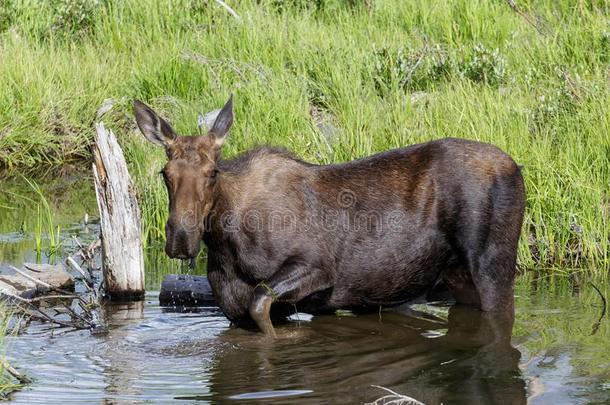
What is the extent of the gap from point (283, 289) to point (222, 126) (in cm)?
117

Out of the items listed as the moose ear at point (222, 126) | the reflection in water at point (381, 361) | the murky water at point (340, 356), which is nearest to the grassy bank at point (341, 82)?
the murky water at point (340, 356)

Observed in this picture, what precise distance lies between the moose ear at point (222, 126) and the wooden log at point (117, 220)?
1375mm

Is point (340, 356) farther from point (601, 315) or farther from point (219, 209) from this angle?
point (601, 315)

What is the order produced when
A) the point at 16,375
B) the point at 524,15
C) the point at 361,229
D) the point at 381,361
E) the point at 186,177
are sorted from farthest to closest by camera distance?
the point at 524,15, the point at 361,229, the point at 381,361, the point at 186,177, the point at 16,375

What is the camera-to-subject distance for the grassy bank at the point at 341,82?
380 inches

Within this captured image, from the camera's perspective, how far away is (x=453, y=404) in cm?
636

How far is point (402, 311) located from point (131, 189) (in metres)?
2.27

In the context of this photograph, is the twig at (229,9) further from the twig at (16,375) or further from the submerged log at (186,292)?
the twig at (16,375)

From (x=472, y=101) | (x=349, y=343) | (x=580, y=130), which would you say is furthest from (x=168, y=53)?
(x=349, y=343)

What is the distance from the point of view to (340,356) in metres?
7.39

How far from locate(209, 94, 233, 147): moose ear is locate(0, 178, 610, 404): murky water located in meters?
1.41

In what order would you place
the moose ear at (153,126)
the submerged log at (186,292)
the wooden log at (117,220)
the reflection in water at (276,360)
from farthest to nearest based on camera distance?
the submerged log at (186,292), the wooden log at (117,220), the moose ear at (153,126), the reflection in water at (276,360)

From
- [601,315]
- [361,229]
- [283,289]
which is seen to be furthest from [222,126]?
[601,315]

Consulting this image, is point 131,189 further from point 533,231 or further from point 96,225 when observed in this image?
point 533,231
